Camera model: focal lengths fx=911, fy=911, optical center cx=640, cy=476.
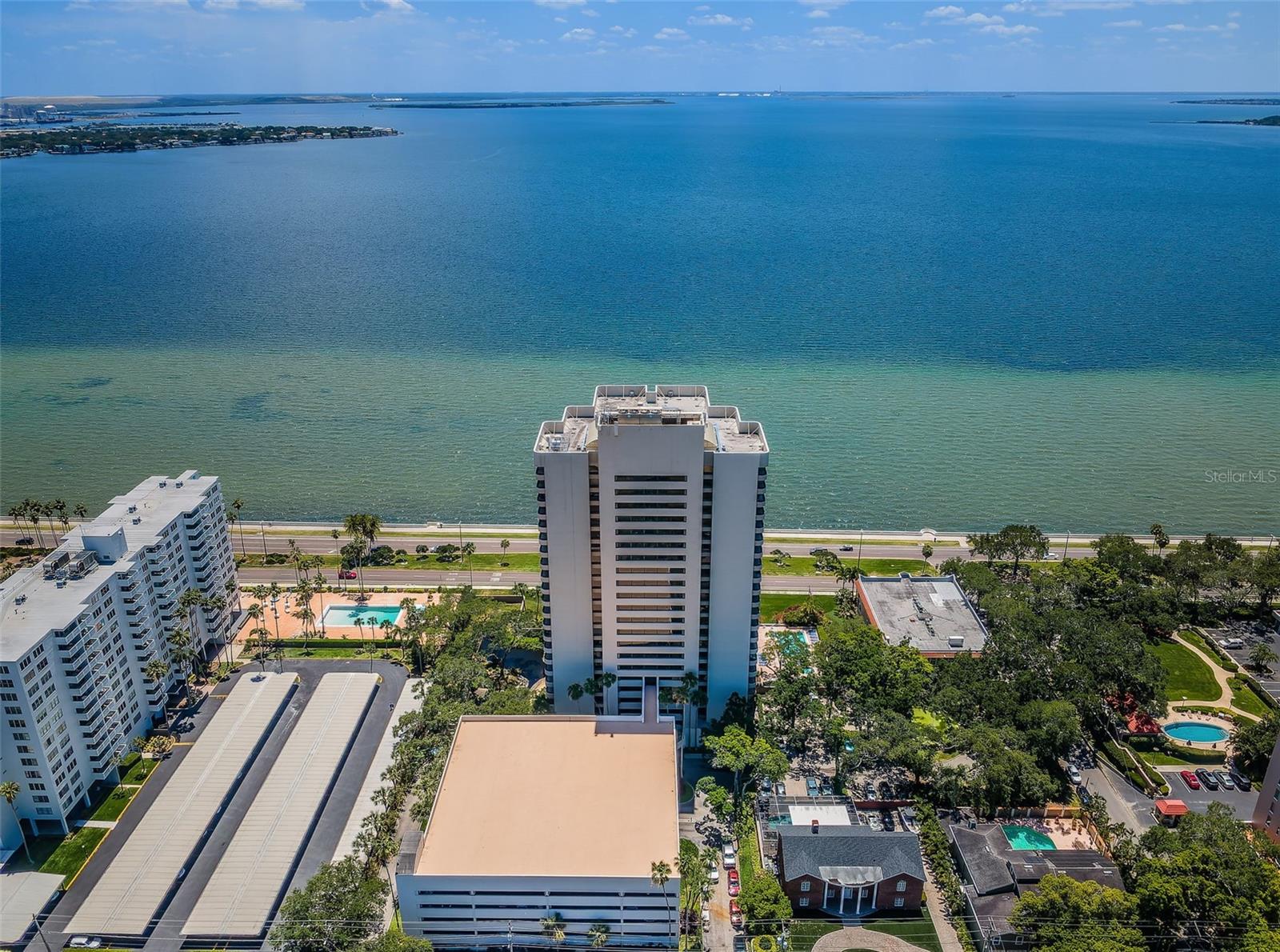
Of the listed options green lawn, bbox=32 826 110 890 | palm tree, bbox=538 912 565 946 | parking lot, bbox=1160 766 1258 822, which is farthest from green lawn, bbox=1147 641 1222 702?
green lawn, bbox=32 826 110 890

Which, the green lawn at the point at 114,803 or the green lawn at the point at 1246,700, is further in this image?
the green lawn at the point at 1246,700

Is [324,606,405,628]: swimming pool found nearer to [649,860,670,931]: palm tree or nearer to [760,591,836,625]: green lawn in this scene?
[760,591,836,625]: green lawn

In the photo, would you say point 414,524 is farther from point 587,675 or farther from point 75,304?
point 75,304

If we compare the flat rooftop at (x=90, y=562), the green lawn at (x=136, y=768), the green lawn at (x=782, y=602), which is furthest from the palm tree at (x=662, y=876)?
the flat rooftop at (x=90, y=562)

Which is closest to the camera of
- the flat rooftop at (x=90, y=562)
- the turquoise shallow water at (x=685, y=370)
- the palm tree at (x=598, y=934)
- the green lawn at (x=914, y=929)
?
the palm tree at (x=598, y=934)

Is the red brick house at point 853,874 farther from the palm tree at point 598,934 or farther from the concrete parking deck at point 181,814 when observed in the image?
the concrete parking deck at point 181,814

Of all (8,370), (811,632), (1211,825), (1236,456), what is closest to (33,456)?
(8,370)
